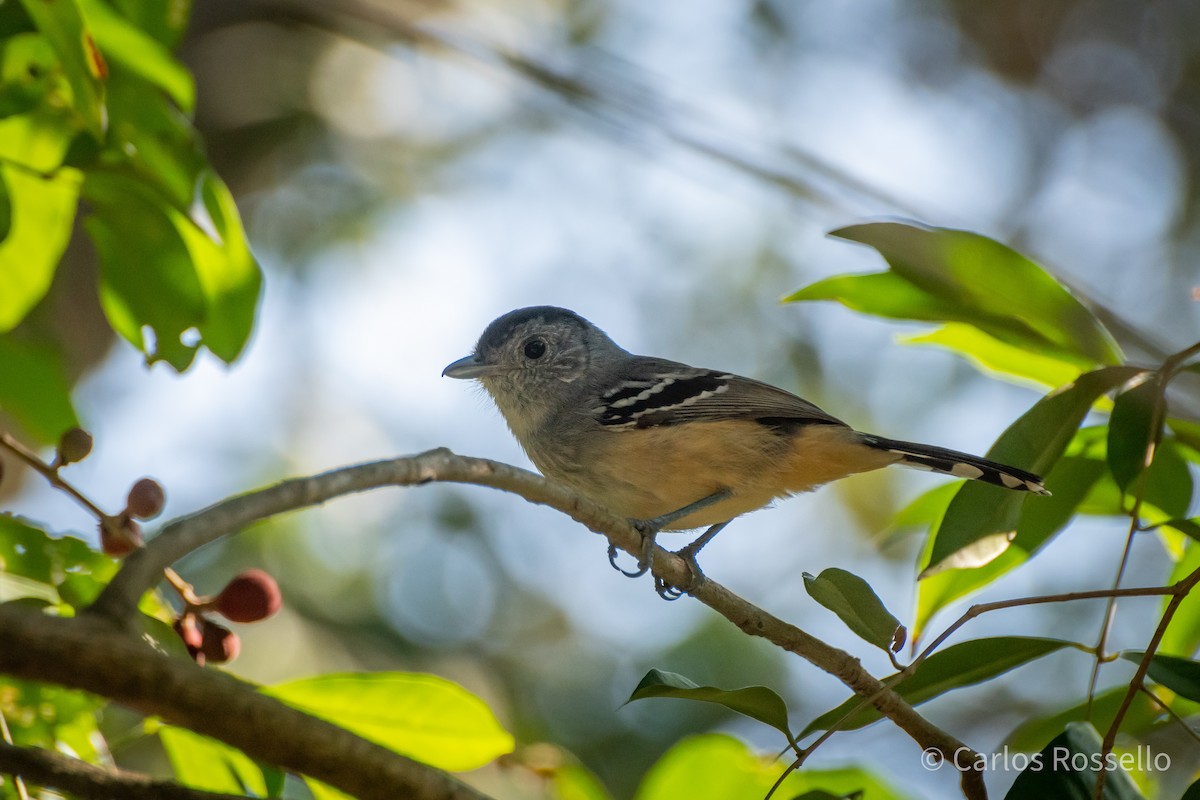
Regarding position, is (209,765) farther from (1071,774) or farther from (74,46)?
(1071,774)

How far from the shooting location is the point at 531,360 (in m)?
4.73

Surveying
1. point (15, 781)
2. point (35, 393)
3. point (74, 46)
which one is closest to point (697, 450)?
point (35, 393)

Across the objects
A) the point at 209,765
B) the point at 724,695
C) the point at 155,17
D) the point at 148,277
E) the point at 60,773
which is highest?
Result: the point at 155,17

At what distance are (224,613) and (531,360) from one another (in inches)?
104

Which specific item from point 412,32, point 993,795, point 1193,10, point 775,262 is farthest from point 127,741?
point 1193,10

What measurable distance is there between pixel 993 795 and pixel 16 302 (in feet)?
21.2

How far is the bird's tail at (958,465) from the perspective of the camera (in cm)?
236

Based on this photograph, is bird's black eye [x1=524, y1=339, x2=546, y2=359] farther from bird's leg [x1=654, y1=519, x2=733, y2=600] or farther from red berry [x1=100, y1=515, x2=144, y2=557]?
red berry [x1=100, y1=515, x2=144, y2=557]

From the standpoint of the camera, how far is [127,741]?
85.7 inches

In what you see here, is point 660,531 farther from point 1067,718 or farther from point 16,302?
point 16,302

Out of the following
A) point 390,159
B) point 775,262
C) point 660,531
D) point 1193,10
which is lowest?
point 660,531

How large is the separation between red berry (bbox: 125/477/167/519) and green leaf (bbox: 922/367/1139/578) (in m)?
1.61

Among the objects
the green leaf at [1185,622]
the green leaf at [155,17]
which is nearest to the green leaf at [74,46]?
the green leaf at [155,17]

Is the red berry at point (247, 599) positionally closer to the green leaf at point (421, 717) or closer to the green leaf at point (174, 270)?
the green leaf at point (421, 717)
